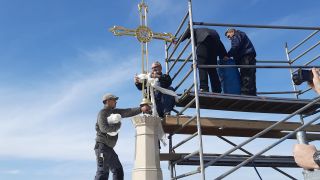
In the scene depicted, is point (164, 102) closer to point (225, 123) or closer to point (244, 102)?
point (225, 123)

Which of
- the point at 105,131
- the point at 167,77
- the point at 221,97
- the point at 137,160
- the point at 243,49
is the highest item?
the point at 243,49

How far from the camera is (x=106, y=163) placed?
650cm

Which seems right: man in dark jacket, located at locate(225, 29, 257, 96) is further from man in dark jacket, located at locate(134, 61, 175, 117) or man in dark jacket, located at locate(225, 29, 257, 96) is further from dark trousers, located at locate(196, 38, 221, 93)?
man in dark jacket, located at locate(134, 61, 175, 117)

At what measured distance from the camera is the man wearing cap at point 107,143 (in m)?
6.45

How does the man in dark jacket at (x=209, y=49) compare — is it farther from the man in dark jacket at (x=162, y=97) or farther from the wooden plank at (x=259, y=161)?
the wooden plank at (x=259, y=161)

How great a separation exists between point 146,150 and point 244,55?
3096 millimetres

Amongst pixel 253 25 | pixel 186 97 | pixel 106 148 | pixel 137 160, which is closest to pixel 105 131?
pixel 106 148

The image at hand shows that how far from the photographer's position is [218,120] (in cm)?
720

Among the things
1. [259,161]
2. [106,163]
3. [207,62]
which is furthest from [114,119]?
[259,161]

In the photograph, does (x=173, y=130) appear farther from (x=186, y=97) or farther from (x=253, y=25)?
(x=253, y=25)

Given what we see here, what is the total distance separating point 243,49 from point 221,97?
1670mm

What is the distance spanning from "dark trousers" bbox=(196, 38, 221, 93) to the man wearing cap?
117 centimetres

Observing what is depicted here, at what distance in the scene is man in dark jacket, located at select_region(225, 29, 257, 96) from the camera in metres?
7.62

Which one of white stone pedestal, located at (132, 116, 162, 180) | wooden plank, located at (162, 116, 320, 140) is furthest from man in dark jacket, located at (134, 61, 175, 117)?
Result: white stone pedestal, located at (132, 116, 162, 180)
